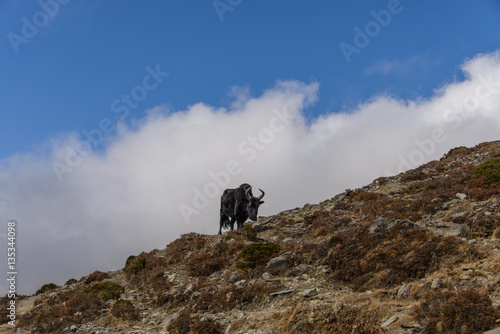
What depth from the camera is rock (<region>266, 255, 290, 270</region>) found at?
14.4 meters

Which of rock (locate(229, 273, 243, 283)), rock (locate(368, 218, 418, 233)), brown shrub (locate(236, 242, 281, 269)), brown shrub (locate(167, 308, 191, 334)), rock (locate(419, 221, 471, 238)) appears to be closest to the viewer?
brown shrub (locate(167, 308, 191, 334))

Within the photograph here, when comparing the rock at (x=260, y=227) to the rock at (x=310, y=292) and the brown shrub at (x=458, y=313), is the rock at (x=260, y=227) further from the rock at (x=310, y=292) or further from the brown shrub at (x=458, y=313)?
the brown shrub at (x=458, y=313)

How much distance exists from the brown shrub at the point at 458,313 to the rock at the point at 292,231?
11338mm

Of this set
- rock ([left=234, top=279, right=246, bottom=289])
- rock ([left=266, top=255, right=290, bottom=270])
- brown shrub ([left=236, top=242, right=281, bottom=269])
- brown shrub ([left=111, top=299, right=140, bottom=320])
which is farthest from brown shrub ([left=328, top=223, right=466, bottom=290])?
brown shrub ([left=111, top=299, right=140, bottom=320])

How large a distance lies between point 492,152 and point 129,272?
27716mm

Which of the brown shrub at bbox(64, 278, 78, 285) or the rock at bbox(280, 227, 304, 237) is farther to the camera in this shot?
the brown shrub at bbox(64, 278, 78, 285)

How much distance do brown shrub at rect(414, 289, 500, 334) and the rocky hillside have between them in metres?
0.02

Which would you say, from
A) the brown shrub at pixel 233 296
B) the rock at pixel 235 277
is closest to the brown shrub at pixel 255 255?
the rock at pixel 235 277

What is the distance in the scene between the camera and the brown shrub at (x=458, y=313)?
6789 millimetres

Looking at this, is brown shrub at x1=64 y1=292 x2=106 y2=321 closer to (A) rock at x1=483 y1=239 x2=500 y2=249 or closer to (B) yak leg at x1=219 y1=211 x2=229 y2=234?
(B) yak leg at x1=219 y1=211 x2=229 y2=234

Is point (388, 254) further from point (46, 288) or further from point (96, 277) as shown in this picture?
point (46, 288)

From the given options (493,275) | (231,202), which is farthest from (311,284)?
(231,202)

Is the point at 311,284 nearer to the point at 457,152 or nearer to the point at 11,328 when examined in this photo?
the point at 11,328

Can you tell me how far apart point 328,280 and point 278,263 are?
2453mm
